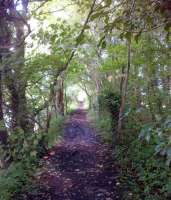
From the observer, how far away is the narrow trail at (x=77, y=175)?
290 inches

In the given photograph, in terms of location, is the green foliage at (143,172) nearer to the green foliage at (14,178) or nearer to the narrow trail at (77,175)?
the narrow trail at (77,175)

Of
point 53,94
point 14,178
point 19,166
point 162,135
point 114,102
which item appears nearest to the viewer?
point 162,135

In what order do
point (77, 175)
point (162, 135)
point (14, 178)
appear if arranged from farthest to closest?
point (77, 175), point (14, 178), point (162, 135)

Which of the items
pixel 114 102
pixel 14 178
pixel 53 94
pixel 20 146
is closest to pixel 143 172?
pixel 14 178

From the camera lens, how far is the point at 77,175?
8.66 meters

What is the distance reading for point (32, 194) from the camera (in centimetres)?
736

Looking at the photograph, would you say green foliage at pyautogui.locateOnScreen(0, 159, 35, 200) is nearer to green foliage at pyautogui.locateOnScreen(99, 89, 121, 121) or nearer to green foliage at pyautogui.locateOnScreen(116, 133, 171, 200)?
green foliage at pyautogui.locateOnScreen(116, 133, 171, 200)

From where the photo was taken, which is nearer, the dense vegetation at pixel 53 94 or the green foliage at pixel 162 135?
the green foliage at pixel 162 135

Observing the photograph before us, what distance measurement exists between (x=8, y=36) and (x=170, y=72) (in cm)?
436

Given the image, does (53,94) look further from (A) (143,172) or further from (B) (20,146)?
(A) (143,172)

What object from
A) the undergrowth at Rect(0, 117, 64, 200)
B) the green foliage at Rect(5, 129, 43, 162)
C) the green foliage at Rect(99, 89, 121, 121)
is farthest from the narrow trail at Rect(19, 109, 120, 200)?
the green foliage at Rect(99, 89, 121, 121)

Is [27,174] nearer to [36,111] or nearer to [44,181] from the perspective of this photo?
[44,181]

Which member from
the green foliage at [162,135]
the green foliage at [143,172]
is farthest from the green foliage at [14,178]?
the green foliage at [162,135]

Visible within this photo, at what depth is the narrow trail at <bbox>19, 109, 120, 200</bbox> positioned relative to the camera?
24.1 ft
